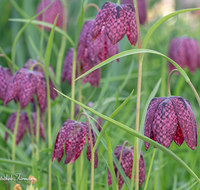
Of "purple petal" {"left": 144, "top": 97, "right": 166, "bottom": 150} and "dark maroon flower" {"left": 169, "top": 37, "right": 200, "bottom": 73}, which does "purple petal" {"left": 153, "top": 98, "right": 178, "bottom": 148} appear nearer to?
"purple petal" {"left": 144, "top": 97, "right": 166, "bottom": 150}

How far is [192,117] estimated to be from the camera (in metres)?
0.77

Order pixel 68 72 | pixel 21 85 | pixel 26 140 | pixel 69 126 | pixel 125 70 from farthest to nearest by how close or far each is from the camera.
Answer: pixel 125 70
pixel 26 140
pixel 68 72
pixel 21 85
pixel 69 126

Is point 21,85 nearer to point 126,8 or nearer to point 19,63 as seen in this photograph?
point 126,8

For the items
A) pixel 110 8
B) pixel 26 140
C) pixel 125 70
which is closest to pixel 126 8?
pixel 110 8

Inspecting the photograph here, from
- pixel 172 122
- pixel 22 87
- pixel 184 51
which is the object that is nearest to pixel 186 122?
pixel 172 122

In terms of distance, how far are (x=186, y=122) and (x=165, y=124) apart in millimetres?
52

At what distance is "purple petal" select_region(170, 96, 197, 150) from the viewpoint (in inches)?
29.6

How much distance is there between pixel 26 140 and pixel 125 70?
40.9 inches

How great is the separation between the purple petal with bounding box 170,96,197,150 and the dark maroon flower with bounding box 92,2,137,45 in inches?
8.4

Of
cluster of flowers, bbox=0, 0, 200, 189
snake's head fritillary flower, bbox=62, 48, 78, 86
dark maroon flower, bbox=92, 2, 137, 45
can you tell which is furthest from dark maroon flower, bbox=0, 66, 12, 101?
dark maroon flower, bbox=92, 2, 137, 45

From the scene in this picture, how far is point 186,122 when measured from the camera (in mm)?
752

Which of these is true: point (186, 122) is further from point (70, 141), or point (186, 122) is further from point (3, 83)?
point (3, 83)

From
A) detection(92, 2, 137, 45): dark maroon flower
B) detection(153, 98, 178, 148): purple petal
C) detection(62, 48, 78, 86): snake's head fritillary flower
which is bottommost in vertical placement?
detection(153, 98, 178, 148): purple petal

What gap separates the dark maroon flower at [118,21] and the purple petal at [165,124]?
0.66 feet
